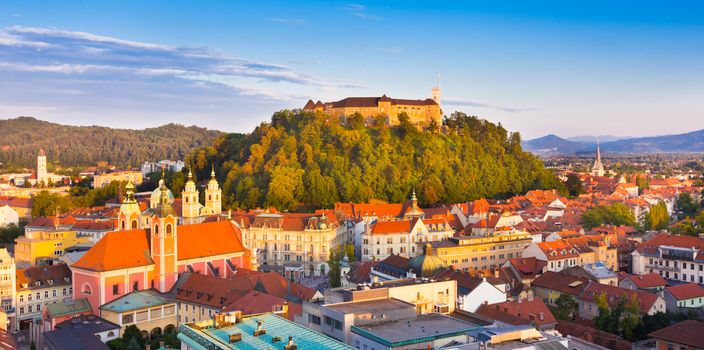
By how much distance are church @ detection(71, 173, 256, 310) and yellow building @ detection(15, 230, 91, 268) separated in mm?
17894

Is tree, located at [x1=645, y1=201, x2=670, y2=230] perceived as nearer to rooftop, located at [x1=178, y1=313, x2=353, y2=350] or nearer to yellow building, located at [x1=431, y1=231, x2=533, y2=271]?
yellow building, located at [x1=431, y1=231, x2=533, y2=271]

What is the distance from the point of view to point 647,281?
45000 millimetres

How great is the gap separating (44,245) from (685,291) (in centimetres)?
4717

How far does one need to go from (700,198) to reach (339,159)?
53.4 meters

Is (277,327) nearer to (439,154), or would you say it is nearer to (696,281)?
(696,281)

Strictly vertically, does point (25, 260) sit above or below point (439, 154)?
below

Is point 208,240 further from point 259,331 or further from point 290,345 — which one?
point 290,345

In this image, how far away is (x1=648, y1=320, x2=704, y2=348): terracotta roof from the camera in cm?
3115

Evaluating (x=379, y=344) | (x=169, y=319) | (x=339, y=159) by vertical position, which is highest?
(x=339, y=159)

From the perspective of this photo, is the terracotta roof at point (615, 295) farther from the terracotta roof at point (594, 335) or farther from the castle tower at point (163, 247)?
the castle tower at point (163, 247)

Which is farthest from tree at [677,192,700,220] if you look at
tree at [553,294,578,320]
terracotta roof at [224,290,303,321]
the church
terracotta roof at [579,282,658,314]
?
terracotta roof at [224,290,303,321]

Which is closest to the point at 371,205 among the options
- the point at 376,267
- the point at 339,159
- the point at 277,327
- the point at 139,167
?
the point at 339,159

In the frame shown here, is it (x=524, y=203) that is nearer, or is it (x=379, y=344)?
(x=379, y=344)

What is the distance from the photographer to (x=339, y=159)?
8438cm
